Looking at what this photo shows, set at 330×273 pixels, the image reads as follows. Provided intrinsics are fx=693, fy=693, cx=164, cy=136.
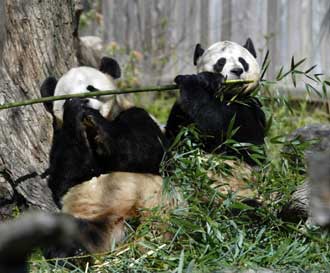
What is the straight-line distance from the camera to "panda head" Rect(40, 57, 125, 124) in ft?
15.5

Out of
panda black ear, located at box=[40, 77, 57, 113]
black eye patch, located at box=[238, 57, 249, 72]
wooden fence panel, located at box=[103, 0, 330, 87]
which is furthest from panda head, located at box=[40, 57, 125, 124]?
wooden fence panel, located at box=[103, 0, 330, 87]

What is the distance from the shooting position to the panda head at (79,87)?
4.72m

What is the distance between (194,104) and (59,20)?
1.24 meters

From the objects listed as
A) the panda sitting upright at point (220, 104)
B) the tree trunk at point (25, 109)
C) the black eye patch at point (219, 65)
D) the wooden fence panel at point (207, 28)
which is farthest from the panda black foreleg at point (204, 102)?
the wooden fence panel at point (207, 28)

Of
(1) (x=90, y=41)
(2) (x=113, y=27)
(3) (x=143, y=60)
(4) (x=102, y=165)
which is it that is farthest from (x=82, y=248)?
(2) (x=113, y=27)

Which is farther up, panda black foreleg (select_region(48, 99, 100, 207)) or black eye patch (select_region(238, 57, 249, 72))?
black eye patch (select_region(238, 57, 249, 72))

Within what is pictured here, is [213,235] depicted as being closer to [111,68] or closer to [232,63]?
[232,63]

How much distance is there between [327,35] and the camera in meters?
9.02

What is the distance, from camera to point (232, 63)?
16.7 feet

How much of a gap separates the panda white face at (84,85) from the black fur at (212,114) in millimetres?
523

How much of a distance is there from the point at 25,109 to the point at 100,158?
64 cm

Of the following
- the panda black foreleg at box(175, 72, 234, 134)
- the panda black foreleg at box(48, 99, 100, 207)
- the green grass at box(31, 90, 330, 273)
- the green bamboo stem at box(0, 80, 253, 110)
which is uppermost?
the green bamboo stem at box(0, 80, 253, 110)

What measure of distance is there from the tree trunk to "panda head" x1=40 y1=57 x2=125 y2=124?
0.46 feet

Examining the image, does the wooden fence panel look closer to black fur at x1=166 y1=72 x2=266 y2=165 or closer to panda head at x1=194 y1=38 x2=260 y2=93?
panda head at x1=194 y1=38 x2=260 y2=93
